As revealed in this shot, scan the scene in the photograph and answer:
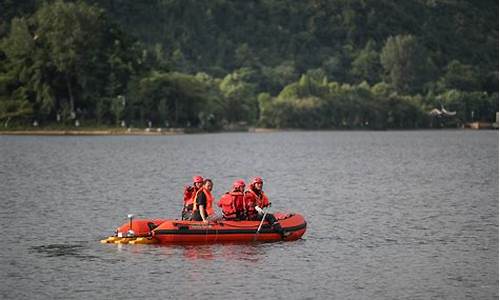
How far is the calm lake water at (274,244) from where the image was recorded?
4347cm

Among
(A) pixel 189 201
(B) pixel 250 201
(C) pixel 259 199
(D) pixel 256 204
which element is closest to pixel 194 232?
(A) pixel 189 201

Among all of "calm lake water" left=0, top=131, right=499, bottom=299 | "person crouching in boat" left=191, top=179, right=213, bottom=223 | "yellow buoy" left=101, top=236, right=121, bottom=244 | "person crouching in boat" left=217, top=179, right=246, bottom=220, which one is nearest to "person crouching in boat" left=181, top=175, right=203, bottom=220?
"person crouching in boat" left=191, top=179, right=213, bottom=223

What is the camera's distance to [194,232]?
50594mm

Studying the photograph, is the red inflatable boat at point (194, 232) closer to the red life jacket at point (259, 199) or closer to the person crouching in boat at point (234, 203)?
the person crouching in boat at point (234, 203)

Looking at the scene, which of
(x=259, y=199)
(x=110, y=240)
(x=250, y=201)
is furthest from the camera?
(x=110, y=240)

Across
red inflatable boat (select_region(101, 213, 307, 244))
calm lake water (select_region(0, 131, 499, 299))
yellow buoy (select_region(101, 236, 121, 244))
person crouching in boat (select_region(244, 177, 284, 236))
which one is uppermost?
person crouching in boat (select_region(244, 177, 284, 236))

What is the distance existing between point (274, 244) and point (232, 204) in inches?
103

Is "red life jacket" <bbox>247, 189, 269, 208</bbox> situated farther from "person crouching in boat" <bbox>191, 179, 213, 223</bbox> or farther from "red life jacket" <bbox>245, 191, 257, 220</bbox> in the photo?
"person crouching in boat" <bbox>191, 179, 213, 223</bbox>

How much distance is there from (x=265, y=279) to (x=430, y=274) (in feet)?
21.3

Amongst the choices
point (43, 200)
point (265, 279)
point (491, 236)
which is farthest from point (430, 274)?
point (43, 200)

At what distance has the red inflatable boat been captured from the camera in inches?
1987

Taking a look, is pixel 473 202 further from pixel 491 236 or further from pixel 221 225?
pixel 221 225

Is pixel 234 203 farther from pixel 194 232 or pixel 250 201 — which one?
pixel 194 232

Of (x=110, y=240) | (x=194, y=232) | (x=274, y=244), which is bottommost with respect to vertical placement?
(x=274, y=244)
